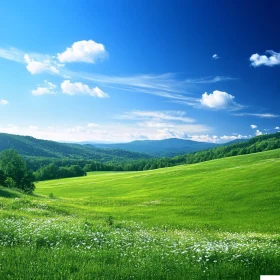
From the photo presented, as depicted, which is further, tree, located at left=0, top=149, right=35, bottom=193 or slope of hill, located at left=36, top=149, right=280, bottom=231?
tree, located at left=0, top=149, right=35, bottom=193

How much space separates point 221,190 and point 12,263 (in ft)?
163

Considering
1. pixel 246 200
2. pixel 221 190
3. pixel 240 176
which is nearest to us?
pixel 246 200

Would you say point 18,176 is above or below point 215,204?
above

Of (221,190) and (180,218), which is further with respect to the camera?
(221,190)

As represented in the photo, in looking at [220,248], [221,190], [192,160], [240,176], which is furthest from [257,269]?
[192,160]

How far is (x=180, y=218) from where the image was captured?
35.1 m

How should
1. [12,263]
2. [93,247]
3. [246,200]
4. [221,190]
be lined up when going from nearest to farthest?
[12,263], [93,247], [246,200], [221,190]

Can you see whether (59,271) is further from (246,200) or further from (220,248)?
(246,200)

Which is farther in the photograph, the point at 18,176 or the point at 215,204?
the point at 18,176

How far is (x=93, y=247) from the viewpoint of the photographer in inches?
431

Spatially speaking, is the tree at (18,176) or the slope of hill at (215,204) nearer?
the slope of hill at (215,204)

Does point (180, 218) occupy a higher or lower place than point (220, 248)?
lower

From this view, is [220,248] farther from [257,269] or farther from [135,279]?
[135,279]

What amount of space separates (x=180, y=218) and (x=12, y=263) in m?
28.5
